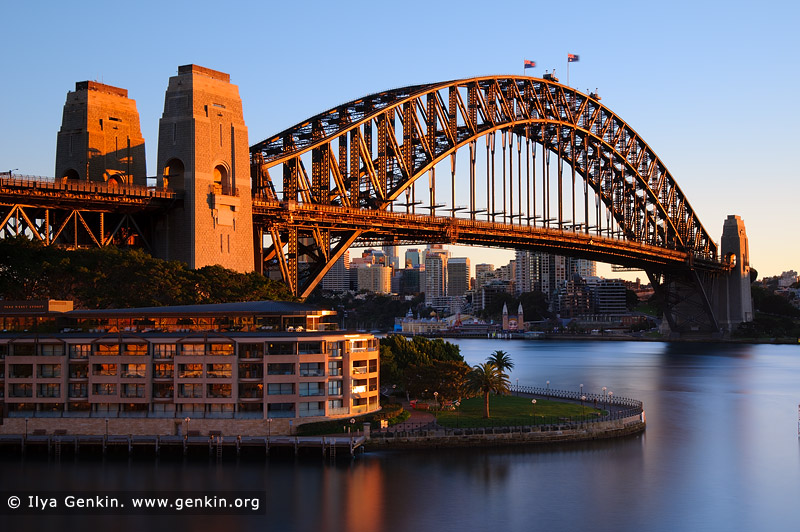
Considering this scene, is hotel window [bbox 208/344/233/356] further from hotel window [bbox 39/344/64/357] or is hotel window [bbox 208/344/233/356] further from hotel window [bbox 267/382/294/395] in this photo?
hotel window [bbox 39/344/64/357]

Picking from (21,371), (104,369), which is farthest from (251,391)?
(21,371)

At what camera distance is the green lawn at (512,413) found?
5897 centimetres

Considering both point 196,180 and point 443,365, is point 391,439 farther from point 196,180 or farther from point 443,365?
point 196,180

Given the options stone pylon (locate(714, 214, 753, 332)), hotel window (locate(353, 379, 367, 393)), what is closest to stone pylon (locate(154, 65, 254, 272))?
hotel window (locate(353, 379, 367, 393))

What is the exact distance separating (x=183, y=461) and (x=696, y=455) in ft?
89.6

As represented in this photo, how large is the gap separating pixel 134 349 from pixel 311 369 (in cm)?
960

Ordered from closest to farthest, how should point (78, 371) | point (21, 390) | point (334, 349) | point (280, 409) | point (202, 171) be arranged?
point (280, 409) → point (21, 390) → point (78, 371) → point (334, 349) → point (202, 171)

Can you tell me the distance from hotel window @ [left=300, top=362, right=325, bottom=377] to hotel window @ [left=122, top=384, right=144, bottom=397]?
8.58 meters

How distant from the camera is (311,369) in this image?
5497cm

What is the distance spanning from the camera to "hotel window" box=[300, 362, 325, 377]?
54.8 metres

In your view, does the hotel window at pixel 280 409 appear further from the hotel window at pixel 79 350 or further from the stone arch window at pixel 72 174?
the stone arch window at pixel 72 174

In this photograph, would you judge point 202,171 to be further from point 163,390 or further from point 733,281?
point 733,281

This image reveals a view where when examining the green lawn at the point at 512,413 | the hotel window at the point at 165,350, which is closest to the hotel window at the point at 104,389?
the hotel window at the point at 165,350

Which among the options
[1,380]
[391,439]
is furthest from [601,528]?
[1,380]
